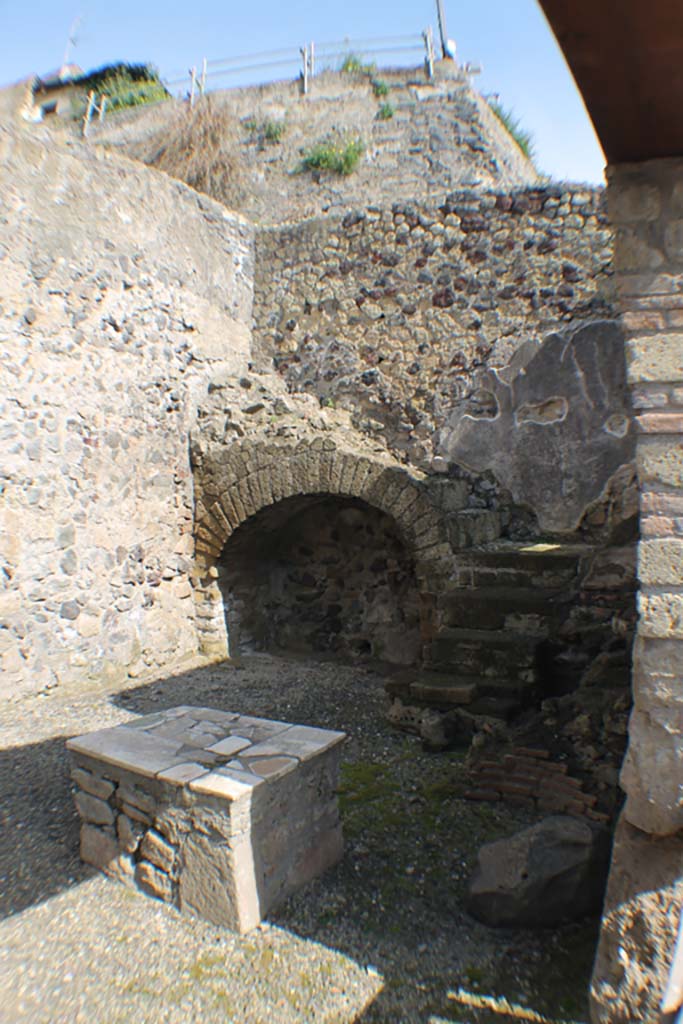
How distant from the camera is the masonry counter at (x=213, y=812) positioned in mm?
2568

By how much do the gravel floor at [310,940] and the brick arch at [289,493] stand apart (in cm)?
214

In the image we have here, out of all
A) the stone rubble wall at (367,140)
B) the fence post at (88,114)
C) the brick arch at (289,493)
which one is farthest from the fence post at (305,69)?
the brick arch at (289,493)

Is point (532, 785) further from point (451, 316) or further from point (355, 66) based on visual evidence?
point (355, 66)

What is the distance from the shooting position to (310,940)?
8.18ft

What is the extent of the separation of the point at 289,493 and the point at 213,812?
3.52 meters

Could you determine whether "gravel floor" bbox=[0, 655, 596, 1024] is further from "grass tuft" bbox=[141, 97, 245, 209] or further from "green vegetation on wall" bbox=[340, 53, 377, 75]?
"green vegetation on wall" bbox=[340, 53, 377, 75]

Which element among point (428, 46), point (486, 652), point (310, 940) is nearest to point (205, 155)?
point (428, 46)

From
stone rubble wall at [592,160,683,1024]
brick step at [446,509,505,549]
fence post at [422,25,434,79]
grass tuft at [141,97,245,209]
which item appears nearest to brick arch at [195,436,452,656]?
brick step at [446,509,505,549]

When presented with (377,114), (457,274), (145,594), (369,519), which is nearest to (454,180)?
(377,114)

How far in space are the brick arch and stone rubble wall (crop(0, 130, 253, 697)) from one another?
19 centimetres

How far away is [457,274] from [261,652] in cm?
396

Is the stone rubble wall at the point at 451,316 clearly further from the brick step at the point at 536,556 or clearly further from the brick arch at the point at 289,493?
the brick arch at the point at 289,493

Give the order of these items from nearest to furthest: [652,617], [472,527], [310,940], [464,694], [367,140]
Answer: [652,617]
[310,940]
[464,694]
[472,527]
[367,140]

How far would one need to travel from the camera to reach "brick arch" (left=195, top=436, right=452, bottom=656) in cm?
550
